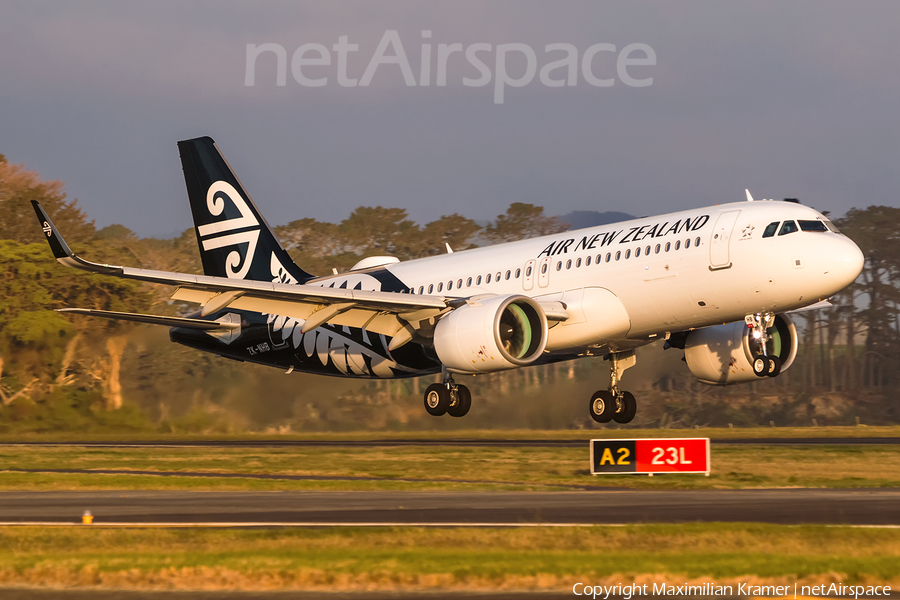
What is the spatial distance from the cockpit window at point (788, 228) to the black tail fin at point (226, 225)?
19.2 metres

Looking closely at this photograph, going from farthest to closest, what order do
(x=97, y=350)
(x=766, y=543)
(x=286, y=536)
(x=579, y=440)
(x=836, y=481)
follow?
(x=97, y=350), (x=579, y=440), (x=836, y=481), (x=286, y=536), (x=766, y=543)

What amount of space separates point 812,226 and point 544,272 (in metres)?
8.08

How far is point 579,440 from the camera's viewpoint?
197 feet

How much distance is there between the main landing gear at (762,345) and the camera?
32.1m

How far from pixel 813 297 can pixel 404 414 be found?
127ft

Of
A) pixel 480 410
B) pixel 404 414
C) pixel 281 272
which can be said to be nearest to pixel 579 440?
pixel 480 410

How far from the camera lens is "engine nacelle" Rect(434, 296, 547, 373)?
105 ft

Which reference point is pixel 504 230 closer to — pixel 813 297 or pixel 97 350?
pixel 97 350

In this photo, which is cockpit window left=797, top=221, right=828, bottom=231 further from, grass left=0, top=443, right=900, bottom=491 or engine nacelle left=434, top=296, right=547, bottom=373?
grass left=0, top=443, right=900, bottom=491

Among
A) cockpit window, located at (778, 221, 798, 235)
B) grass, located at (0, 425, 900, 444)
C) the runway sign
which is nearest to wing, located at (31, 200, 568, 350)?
cockpit window, located at (778, 221, 798, 235)

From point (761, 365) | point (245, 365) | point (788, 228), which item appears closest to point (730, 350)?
point (761, 365)

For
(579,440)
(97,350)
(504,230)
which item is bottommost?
(579,440)

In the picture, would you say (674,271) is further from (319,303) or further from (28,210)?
(28,210)

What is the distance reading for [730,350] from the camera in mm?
36688
